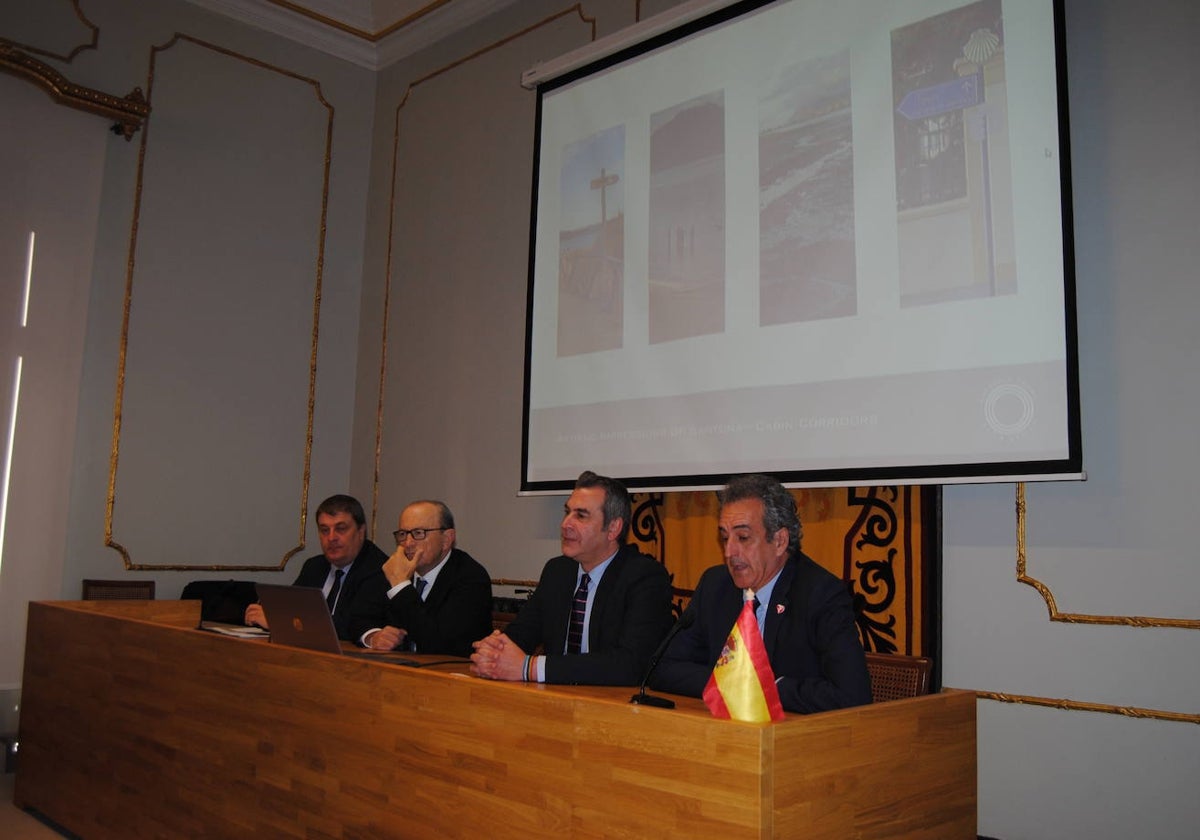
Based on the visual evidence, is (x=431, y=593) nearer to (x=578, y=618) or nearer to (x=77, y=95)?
(x=578, y=618)

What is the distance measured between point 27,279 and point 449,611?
3.19m

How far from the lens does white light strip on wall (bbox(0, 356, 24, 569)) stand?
4871 millimetres

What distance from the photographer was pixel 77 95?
5031 mm

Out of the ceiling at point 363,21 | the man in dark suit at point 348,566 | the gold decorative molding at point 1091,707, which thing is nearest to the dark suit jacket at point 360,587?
the man in dark suit at point 348,566

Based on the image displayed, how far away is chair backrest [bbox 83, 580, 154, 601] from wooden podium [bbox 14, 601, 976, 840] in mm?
1561

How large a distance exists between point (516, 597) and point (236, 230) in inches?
107

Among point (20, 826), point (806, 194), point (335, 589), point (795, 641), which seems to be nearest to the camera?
point (795, 641)

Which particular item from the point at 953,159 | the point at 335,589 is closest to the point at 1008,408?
the point at 953,159

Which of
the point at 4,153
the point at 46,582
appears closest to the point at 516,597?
the point at 46,582

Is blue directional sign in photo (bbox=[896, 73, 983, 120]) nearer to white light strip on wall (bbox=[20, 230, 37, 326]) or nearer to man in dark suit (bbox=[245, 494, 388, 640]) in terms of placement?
man in dark suit (bbox=[245, 494, 388, 640])

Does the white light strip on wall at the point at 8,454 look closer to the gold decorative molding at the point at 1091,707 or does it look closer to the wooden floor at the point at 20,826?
the wooden floor at the point at 20,826

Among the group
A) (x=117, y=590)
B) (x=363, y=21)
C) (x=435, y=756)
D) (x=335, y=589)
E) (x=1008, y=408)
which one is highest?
(x=363, y=21)

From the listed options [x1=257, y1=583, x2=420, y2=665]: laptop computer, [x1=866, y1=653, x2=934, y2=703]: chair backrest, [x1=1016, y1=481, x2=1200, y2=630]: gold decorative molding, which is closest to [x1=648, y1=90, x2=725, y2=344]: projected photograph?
[x1=1016, y1=481, x2=1200, y2=630]: gold decorative molding

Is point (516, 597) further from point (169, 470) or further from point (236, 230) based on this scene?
point (236, 230)
